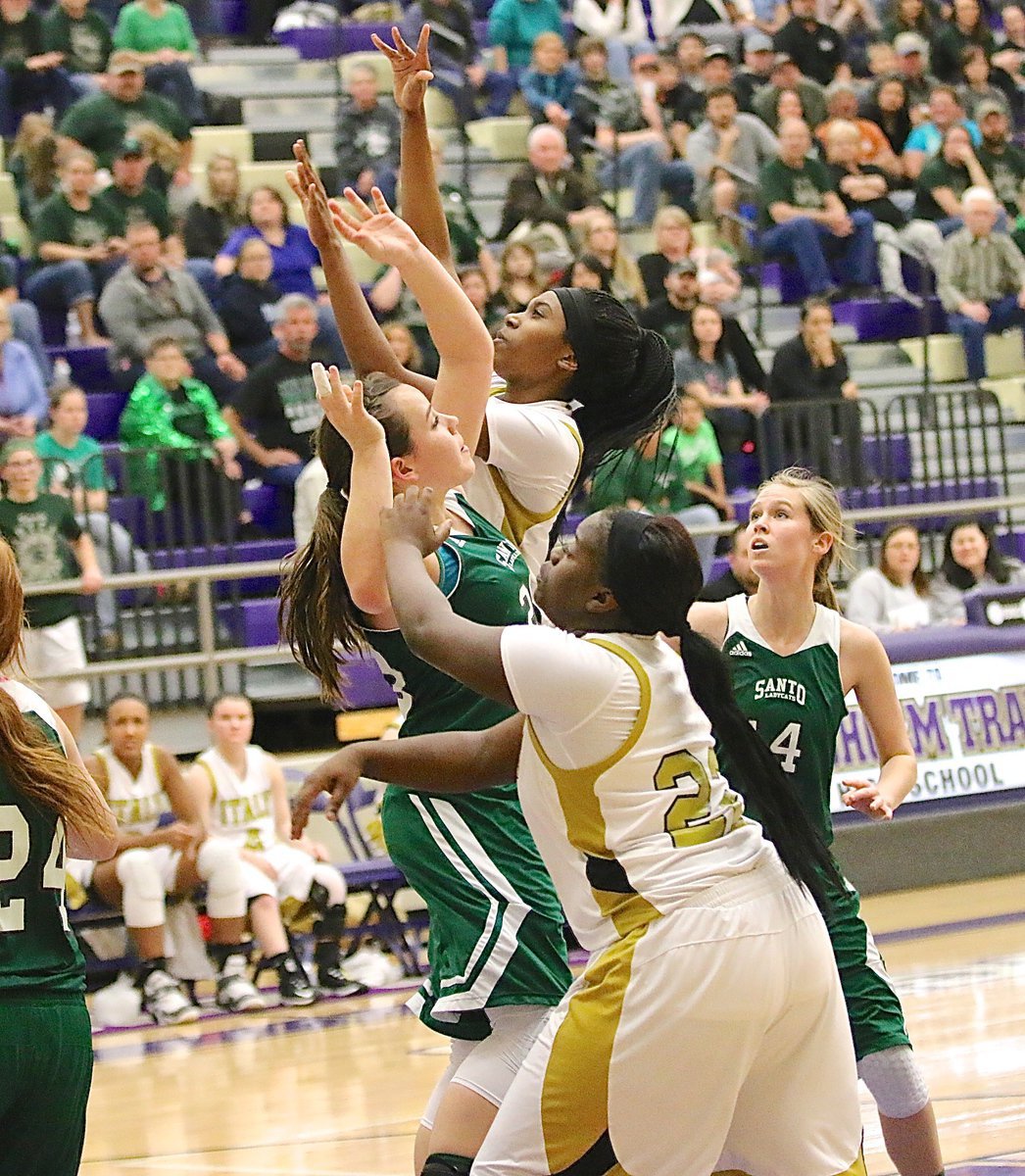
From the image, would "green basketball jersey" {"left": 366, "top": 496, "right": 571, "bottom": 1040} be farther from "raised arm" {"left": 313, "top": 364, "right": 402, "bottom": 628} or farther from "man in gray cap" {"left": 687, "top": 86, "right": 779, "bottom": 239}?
"man in gray cap" {"left": 687, "top": 86, "right": 779, "bottom": 239}

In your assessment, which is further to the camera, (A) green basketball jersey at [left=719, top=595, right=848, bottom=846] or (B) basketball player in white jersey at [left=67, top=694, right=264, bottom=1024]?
(B) basketball player in white jersey at [left=67, top=694, right=264, bottom=1024]

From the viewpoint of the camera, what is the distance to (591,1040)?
123 inches

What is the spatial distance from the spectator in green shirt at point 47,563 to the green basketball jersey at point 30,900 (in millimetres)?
5686

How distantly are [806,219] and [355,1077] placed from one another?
8735mm

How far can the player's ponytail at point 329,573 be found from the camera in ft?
12.2

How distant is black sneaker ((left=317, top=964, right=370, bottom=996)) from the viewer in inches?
323

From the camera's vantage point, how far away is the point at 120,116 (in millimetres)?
11766

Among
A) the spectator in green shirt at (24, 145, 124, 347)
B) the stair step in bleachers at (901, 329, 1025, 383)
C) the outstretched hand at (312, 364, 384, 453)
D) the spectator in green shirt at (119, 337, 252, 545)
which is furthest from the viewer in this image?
the stair step in bleachers at (901, 329, 1025, 383)

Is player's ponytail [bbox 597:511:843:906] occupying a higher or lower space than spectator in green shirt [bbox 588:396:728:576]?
higher

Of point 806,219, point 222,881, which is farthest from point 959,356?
point 222,881

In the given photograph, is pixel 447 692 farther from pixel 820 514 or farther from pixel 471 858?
pixel 820 514

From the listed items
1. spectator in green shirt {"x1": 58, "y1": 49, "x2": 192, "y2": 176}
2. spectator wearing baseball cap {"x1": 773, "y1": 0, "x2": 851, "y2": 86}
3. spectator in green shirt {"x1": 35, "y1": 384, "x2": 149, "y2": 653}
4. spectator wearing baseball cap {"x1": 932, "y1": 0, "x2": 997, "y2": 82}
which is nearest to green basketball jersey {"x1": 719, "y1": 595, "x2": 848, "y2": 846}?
spectator in green shirt {"x1": 35, "y1": 384, "x2": 149, "y2": 653}

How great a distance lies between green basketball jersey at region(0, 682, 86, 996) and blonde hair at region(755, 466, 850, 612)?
1841 mm

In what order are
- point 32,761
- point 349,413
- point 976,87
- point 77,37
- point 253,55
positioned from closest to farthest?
point 32,761, point 349,413, point 77,37, point 253,55, point 976,87
